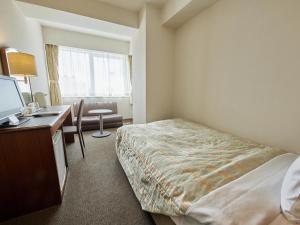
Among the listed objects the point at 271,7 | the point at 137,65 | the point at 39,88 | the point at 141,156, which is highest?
the point at 271,7

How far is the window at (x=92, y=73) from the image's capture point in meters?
4.02

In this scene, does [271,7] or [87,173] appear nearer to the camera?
[271,7]

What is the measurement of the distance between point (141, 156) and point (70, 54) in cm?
407

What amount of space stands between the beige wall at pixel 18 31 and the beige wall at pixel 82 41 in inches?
17.3

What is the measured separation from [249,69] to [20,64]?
9.61ft

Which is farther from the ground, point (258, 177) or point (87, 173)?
point (258, 177)

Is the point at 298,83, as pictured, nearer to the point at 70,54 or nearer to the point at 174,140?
the point at 174,140

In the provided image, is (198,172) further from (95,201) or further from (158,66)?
(158,66)

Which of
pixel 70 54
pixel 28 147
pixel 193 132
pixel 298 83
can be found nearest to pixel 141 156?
pixel 193 132

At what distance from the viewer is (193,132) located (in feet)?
6.11

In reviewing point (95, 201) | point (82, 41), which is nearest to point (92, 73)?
point (82, 41)

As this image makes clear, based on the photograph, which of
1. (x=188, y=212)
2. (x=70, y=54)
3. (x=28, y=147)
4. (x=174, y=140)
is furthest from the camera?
(x=70, y=54)

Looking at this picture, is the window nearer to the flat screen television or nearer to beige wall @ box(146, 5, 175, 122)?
beige wall @ box(146, 5, 175, 122)

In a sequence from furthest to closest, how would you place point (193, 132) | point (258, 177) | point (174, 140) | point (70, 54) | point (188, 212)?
1. point (70, 54)
2. point (193, 132)
3. point (174, 140)
4. point (258, 177)
5. point (188, 212)
